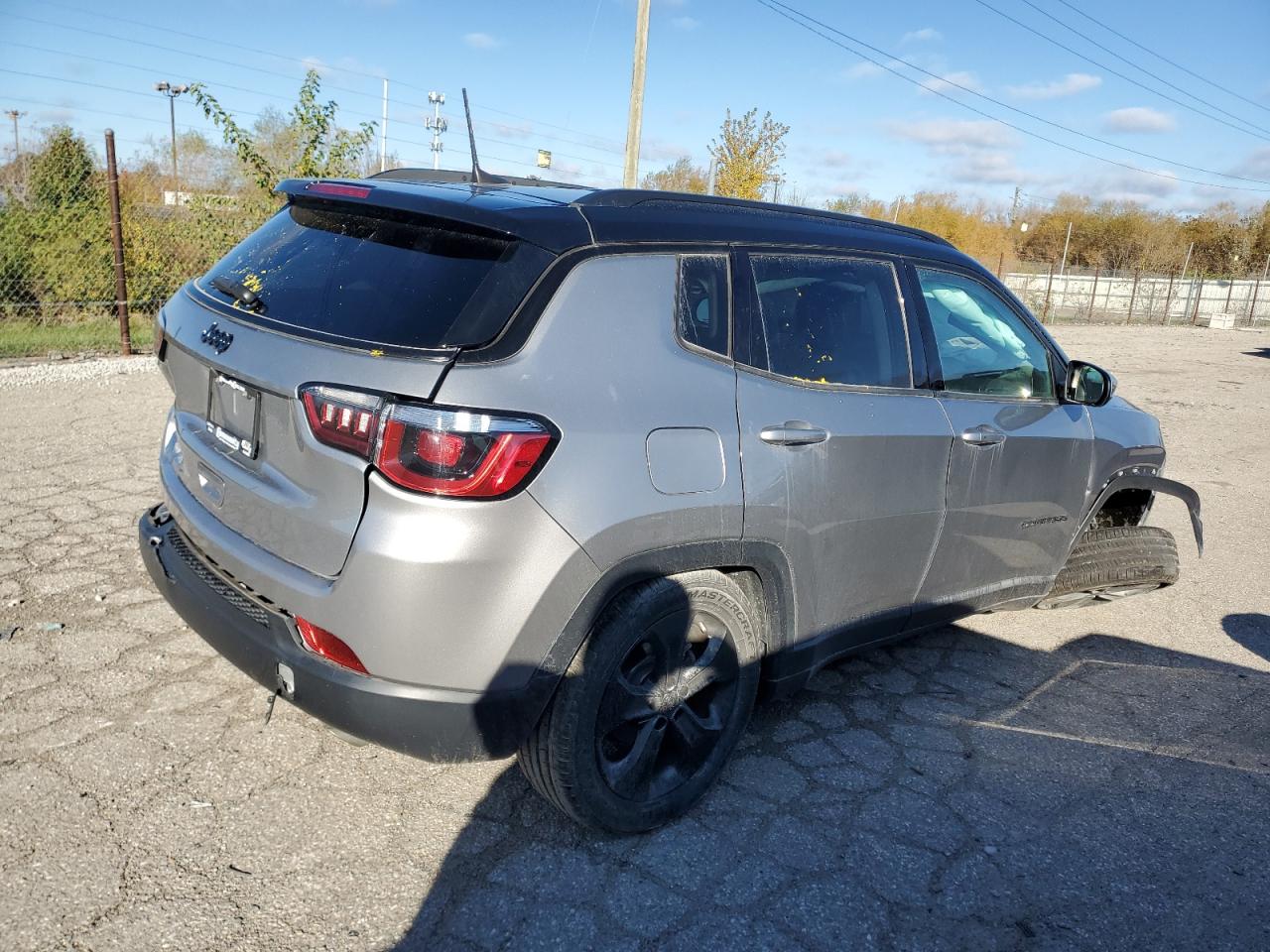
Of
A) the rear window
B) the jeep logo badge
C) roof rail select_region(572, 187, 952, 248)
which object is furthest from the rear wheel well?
the jeep logo badge

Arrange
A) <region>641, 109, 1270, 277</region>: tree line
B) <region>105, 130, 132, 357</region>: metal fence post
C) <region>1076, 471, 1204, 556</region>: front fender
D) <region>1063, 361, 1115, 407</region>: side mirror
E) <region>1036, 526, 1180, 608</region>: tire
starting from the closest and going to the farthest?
<region>1063, 361, 1115, 407</region>: side mirror
<region>1076, 471, 1204, 556</region>: front fender
<region>1036, 526, 1180, 608</region>: tire
<region>105, 130, 132, 357</region>: metal fence post
<region>641, 109, 1270, 277</region>: tree line

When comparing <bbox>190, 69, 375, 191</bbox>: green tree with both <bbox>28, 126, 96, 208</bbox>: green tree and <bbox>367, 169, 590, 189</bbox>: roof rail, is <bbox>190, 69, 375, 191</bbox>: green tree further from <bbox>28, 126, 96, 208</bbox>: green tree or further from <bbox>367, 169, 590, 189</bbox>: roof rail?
<bbox>367, 169, 590, 189</bbox>: roof rail

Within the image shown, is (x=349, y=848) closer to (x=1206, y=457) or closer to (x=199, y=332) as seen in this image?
(x=199, y=332)

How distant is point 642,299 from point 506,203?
1.49 ft

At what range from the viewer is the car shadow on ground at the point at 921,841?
239 cm

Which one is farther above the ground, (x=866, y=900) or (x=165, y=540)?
(x=165, y=540)

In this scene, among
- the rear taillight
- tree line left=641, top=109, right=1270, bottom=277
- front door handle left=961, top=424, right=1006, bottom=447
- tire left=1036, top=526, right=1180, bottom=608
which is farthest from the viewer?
tree line left=641, top=109, right=1270, bottom=277

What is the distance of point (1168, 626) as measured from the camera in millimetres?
4664

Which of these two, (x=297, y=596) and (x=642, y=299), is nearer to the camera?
(x=297, y=596)

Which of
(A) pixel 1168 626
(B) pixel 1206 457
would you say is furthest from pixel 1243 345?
(A) pixel 1168 626

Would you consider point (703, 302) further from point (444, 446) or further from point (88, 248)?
point (88, 248)

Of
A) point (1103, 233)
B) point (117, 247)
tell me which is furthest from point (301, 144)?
point (1103, 233)

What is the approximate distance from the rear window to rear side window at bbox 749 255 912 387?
35.2 inches

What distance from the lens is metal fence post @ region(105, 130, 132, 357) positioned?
891cm
